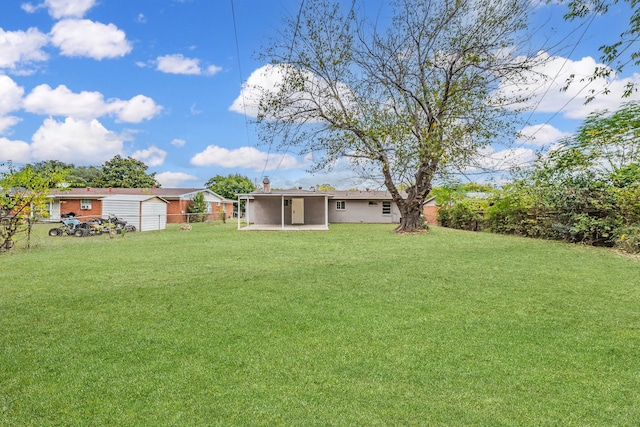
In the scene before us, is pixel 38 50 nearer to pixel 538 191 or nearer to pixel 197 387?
pixel 197 387

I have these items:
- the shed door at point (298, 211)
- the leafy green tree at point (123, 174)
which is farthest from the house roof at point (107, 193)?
the leafy green tree at point (123, 174)

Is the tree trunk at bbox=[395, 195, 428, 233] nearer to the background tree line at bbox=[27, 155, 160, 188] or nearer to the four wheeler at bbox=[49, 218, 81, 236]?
the four wheeler at bbox=[49, 218, 81, 236]

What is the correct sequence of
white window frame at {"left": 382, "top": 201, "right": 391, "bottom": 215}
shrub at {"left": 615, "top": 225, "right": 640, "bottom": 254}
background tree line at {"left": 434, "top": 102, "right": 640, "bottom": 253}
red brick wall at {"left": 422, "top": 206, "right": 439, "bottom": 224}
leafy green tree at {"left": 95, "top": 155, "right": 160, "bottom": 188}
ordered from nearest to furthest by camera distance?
shrub at {"left": 615, "top": 225, "right": 640, "bottom": 254} → background tree line at {"left": 434, "top": 102, "right": 640, "bottom": 253} → red brick wall at {"left": 422, "top": 206, "right": 439, "bottom": 224} → white window frame at {"left": 382, "top": 201, "right": 391, "bottom": 215} → leafy green tree at {"left": 95, "top": 155, "right": 160, "bottom": 188}

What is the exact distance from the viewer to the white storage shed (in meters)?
18.8

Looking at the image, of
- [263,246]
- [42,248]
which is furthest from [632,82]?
[42,248]

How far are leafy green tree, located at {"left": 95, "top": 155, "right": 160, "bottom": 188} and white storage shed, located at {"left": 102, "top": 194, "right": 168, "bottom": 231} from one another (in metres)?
25.5

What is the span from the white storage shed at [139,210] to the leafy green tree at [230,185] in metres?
21.4

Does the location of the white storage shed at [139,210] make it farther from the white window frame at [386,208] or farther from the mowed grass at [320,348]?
the white window frame at [386,208]

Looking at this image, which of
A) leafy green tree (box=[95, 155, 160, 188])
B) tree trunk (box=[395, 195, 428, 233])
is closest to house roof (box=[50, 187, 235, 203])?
leafy green tree (box=[95, 155, 160, 188])

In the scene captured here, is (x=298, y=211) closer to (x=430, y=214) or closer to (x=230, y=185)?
(x=430, y=214)

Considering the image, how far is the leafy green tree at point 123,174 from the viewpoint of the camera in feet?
140

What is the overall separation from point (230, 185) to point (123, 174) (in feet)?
46.6

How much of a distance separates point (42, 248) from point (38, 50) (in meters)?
6.13

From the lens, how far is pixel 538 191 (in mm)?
13094
